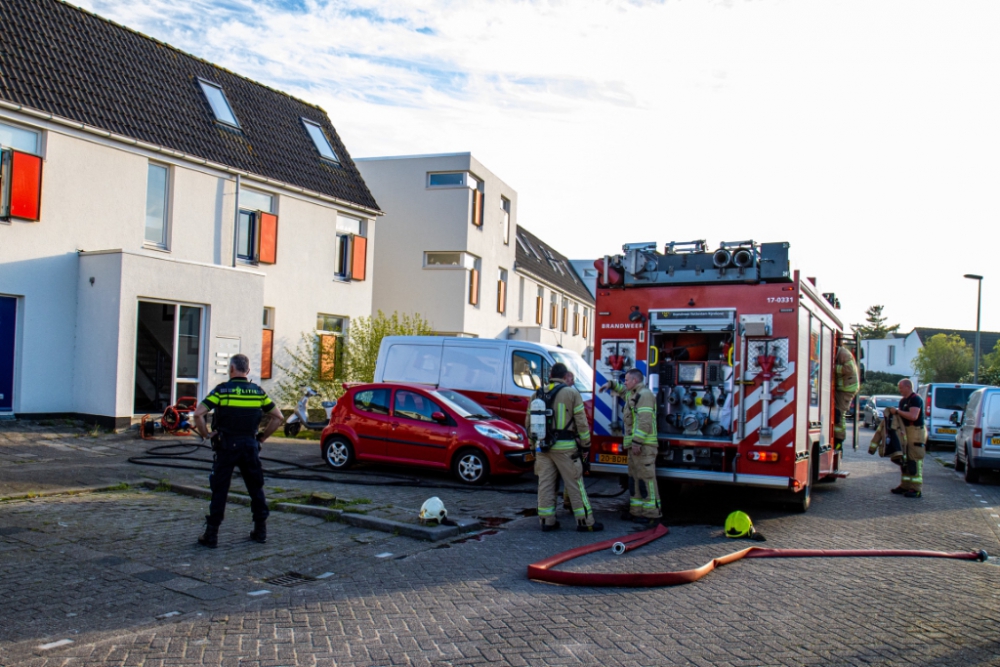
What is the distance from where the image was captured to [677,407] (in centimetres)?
984

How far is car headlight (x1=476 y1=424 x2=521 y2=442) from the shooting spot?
1200cm

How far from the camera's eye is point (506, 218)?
3133 cm

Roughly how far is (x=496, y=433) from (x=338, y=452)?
2.62 metres

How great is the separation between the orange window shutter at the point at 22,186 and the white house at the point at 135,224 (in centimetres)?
2

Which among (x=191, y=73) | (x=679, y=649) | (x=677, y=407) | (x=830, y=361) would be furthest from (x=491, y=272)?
(x=679, y=649)

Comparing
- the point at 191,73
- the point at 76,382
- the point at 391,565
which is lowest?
the point at 391,565

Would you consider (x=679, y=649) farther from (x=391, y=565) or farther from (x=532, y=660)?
(x=391, y=565)

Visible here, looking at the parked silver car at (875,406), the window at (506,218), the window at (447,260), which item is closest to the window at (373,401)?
the window at (447,260)

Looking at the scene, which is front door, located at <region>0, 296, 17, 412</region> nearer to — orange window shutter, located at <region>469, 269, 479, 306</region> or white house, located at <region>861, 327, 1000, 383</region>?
orange window shutter, located at <region>469, 269, 479, 306</region>

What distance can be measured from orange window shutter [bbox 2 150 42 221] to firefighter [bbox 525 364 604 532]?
35.4ft

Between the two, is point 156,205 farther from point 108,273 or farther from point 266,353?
point 266,353

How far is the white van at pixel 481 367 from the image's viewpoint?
14.4 m

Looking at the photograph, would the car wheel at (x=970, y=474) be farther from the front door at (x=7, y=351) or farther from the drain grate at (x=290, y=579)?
the front door at (x=7, y=351)

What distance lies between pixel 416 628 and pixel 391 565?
1756 mm
